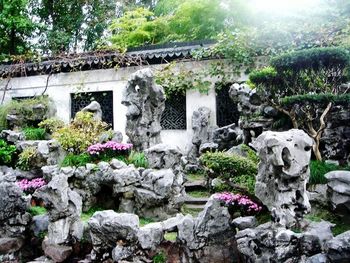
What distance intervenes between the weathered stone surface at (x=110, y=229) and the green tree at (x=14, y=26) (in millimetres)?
11866

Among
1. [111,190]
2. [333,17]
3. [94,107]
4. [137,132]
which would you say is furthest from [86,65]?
[333,17]

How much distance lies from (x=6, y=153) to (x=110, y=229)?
233 inches

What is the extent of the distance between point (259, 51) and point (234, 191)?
5.85 m

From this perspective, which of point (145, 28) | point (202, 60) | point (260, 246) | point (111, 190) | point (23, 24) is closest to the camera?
point (260, 246)

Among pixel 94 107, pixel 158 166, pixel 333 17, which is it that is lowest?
pixel 158 166

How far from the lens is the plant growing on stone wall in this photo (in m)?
7.38

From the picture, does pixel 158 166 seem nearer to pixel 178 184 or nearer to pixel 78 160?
pixel 178 184

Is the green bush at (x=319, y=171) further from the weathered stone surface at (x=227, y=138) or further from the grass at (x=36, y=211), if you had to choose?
the grass at (x=36, y=211)

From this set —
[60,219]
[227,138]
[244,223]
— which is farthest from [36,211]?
[227,138]

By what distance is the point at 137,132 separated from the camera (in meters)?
9.62

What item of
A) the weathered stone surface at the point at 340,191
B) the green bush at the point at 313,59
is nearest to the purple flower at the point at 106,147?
the green bush at the point at 313,59

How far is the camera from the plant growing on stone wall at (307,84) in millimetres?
7375

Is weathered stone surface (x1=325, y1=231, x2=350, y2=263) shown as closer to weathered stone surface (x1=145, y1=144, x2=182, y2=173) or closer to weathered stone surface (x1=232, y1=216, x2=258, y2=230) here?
weathered stone surface (x1=232, y1=216, x2=258, y2=230)

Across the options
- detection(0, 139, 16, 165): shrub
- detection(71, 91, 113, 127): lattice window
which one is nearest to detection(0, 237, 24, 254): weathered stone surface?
detection(0, 139, 16, 165): shrub
